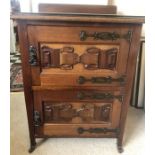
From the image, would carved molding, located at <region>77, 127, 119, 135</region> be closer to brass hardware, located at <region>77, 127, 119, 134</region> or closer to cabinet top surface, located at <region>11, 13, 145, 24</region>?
brass hardware, located at <region>77, 127, 119, 134</region>

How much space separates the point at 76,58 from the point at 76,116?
1.34 ft

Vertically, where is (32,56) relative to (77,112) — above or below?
above

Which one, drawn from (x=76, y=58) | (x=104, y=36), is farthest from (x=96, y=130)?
(x=104, y=36)

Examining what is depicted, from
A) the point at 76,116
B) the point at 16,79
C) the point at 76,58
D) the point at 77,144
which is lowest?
the point at 77,144

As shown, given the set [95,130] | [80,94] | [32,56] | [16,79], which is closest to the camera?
[32,56]

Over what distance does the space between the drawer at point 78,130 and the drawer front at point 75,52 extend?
0.32m

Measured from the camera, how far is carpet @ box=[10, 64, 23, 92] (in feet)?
7.45

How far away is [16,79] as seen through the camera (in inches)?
97.3

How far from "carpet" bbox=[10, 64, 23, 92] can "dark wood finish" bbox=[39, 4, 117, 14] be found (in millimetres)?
1095

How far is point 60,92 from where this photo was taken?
1236mm

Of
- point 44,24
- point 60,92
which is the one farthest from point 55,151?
point 44,24

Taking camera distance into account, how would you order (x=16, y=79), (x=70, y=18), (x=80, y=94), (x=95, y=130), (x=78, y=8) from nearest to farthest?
Answer: (x=70, y=18) < (x=80, y=94) < (x=95, y=130) < (x=78, y=8) < (x=16, y=79)

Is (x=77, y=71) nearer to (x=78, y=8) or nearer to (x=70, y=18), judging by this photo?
(x=70, y=18)

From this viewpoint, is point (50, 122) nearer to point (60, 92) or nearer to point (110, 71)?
point (60, 92)
